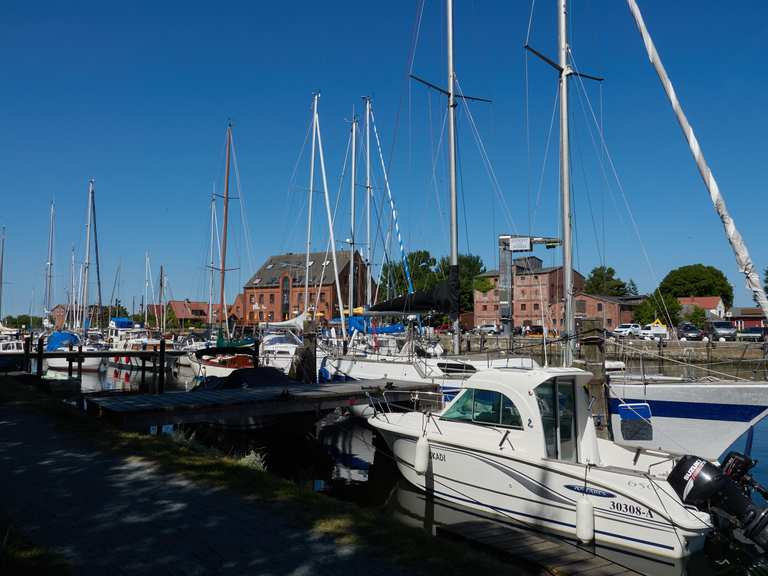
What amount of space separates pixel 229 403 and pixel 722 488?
11030 mm

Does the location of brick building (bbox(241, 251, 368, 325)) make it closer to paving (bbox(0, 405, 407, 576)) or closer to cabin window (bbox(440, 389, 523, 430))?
cabin window (bbox(440, 389, 523, 430))

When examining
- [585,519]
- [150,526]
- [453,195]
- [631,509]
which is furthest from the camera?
[453,195]

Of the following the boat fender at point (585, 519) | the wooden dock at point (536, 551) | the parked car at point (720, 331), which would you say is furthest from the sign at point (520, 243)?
the parked car at point (720, 331)

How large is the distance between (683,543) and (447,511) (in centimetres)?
460

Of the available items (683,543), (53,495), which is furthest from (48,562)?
(683,543)

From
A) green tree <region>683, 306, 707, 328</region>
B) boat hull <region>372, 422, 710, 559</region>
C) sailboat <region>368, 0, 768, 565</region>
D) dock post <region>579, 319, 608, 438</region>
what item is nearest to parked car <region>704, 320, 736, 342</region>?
green tree <region>683, 306, 707, 328</region>

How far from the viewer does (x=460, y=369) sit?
20.4m

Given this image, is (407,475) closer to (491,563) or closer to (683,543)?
(683,543)

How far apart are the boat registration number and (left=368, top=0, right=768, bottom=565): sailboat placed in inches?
0.6

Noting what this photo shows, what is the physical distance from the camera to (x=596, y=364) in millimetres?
14039

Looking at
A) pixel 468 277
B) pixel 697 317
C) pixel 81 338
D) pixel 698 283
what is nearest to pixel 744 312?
pixel 698 283

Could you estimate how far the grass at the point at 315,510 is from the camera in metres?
6.35

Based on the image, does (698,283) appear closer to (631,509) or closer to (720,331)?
(720,331)

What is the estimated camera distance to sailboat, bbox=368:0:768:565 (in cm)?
830
